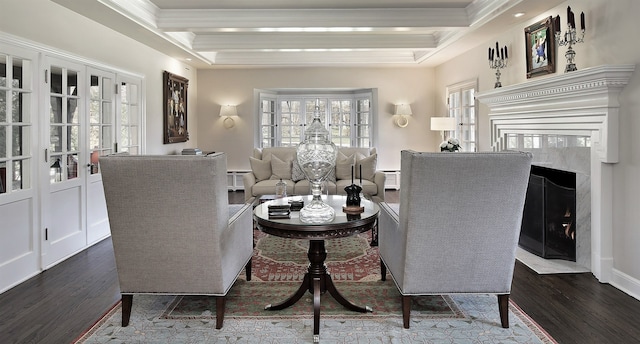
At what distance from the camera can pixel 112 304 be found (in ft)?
9.26

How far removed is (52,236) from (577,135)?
469 centimetres

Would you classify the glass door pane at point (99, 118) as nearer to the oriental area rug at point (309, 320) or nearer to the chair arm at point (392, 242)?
the oriental area rug at point (309, 320)

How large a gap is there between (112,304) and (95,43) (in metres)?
2.93

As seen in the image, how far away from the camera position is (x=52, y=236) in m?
3.74

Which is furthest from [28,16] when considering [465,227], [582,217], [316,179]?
[582,217]

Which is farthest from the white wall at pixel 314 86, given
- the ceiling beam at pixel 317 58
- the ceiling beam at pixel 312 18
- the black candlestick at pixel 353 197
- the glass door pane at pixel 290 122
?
the black candlestick at pixel 353 197

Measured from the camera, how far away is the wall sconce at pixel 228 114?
795 cm

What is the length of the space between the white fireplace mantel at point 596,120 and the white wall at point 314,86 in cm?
421

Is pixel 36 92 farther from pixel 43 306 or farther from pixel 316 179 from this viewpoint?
pixel 316 179

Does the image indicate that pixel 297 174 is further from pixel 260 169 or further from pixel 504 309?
pixel 504 309

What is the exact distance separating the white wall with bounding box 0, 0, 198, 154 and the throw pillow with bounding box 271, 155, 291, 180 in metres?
1.74

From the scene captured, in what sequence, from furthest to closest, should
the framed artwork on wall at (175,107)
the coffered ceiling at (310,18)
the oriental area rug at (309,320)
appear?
the framed artwork on wall at (175,107) < the coffered ceiling at (310,18) < the oriental area rug at (309,320)

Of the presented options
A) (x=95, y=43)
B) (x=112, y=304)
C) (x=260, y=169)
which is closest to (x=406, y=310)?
(x=112, y=304)

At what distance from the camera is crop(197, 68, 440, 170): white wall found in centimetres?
801
